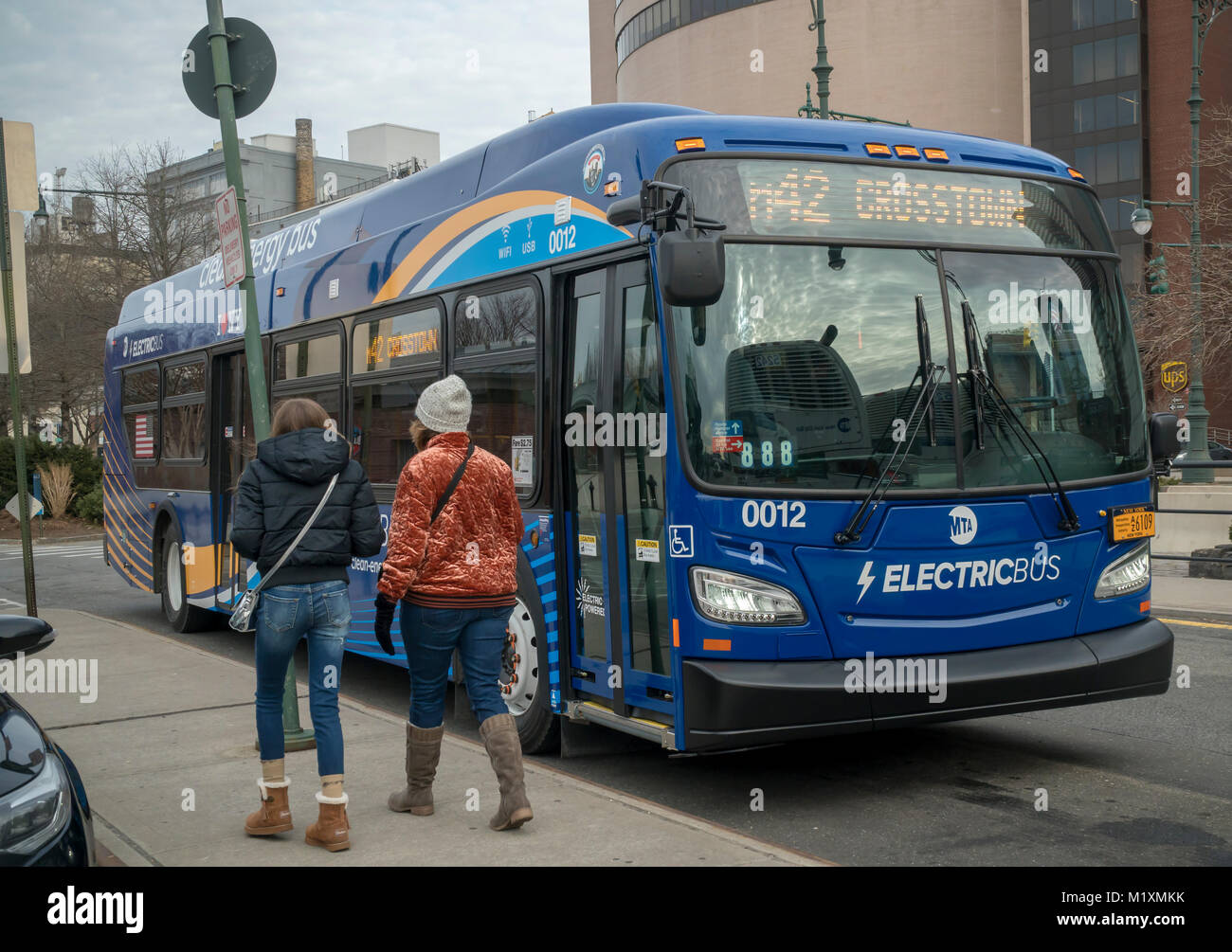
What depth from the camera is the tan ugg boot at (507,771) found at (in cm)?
545

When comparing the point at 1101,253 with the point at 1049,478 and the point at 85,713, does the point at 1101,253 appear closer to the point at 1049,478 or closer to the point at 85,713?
the point at 1049,478

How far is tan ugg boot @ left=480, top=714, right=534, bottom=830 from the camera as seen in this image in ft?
17.9

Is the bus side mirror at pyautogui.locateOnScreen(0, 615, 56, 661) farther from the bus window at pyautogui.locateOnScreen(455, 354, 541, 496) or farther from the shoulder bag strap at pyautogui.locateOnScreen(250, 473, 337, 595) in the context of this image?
the bus window at pyautogui.locateOnScreen(455, 354, 541, 496)

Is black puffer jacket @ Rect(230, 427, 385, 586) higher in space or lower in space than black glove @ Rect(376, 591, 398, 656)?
higher

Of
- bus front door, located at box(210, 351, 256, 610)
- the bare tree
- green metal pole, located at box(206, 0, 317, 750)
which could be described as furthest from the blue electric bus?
the bare tree

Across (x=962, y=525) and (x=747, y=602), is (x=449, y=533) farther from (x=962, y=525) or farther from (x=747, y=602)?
(x=962, y=525)

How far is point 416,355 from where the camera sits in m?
8.62

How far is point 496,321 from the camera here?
7.71 meters

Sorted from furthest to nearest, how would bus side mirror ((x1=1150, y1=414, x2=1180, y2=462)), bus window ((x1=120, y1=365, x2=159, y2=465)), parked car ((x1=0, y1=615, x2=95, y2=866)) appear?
bus window ((x1=120, y1=365, x2=159, y2=465))
bus side mirror ((x1=1150, y1=414, x2=1180, y2=462))
parked car ((x1=0, y1=615, x2=95, y2=866))

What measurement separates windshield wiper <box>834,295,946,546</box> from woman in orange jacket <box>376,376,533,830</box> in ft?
4.81

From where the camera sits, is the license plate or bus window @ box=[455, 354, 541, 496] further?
bus window @ box=[455, 354, 541, 496]

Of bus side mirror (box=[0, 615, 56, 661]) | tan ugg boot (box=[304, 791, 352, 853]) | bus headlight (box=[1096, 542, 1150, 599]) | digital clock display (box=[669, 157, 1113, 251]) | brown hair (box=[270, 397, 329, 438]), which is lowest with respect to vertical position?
tan ugg boot (box=[304, 791, 352, 853])

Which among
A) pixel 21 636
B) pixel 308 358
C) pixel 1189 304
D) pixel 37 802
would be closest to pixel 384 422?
pixel 308 358

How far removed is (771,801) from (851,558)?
130 cm
